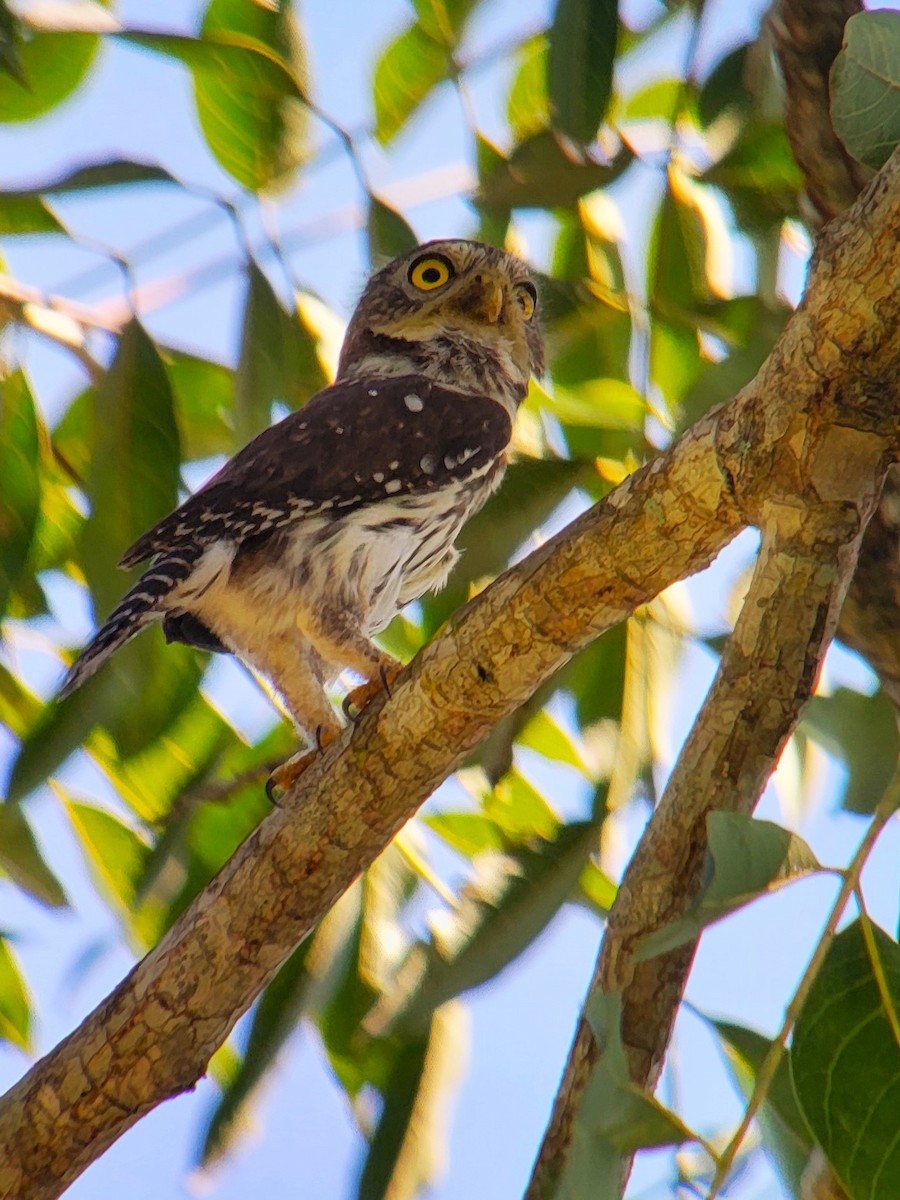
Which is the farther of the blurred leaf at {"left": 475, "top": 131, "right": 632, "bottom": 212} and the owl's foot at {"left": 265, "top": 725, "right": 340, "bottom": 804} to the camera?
the owl's foot at {"left": 265, "top": 725, "right": 340, "bottom": 804}

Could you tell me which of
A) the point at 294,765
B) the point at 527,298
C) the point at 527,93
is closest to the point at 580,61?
the point at 527,93

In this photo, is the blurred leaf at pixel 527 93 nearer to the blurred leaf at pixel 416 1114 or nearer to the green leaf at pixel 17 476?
the green leaf at pixel 17 476

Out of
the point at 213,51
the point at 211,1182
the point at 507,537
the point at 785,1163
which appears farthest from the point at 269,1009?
the point at 213,51

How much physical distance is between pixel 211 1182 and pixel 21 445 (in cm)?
163

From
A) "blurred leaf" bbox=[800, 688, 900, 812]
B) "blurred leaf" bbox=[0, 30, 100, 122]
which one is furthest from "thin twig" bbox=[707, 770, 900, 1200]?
"blurred leaf" bbox=[0, 30, 100, 122]

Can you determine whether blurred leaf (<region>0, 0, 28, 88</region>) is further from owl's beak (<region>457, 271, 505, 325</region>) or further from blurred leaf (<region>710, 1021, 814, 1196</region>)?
blurred leaf (<region>710, 1021, 814, 1196</region>)

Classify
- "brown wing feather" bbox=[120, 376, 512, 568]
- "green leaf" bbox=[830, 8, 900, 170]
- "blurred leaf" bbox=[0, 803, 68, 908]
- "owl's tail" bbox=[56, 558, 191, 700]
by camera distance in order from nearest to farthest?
"green leaf" bbox=[830, 8, 900, 170] → "owl's tail" bbox=[56, 558, 191, 700] → "blurred leaf" bbox=[0, 803, 68, 908] → "brown wing feather" bbox=[120, 376, 512, 568]

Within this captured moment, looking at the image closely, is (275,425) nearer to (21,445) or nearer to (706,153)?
(21,445)

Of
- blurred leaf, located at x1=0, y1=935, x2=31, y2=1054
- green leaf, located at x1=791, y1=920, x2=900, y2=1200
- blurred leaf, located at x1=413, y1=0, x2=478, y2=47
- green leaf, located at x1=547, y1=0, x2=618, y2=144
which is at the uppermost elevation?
blurred leaf, located at x1=413, y1=0, x2=478, y2=47

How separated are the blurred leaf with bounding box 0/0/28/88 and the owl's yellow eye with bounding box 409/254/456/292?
1539 mm

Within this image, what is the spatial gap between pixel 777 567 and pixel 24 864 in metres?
1.83

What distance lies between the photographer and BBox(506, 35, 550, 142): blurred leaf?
3740 millimetres

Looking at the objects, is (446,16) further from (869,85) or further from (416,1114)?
(416,1114)

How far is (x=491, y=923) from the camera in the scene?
2.85 metres
